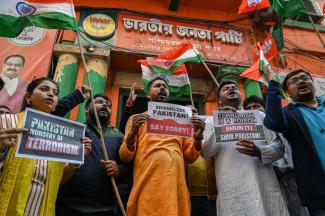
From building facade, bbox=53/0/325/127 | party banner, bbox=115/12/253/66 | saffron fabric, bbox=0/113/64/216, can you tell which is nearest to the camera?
saffron fabric, bbox=0/113/64/216

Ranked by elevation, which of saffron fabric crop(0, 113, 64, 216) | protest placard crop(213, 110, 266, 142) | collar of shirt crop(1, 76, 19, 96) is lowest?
saffron fabric crop(0, 113, 64, 216)

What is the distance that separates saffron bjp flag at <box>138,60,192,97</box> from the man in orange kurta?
1289 mm

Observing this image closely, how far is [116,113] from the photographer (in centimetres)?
533

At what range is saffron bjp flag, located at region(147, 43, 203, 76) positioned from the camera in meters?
4.05

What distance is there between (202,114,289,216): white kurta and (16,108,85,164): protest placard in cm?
114

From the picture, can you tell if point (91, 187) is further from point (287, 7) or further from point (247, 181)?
point (287, 7)

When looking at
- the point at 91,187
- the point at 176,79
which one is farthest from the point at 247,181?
the point at 176,79

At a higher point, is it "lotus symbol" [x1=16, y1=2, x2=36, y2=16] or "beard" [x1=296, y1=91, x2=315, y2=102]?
"lotus symbol" [x1=16, y1=2, x2=36, y2=16]

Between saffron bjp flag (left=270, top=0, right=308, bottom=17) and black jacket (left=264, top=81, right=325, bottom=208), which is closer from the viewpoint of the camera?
black jacket (left=264, top=81, right=325, bottom=208)

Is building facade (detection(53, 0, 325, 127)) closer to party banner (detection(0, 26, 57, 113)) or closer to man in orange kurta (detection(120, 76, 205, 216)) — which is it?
party banner (detection(0, 26, 57, 113))

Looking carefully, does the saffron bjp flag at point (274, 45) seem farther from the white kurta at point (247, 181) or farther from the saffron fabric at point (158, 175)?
the saffron fabric at point (158, 175)

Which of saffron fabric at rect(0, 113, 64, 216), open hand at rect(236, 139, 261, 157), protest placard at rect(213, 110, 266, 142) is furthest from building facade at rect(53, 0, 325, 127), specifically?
open hand at rect(236, 139, 261, 157)

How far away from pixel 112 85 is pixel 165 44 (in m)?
1.34

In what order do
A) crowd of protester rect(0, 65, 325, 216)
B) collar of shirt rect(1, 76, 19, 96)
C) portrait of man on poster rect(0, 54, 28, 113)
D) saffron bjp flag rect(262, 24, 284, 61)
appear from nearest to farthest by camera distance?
1. crowd of protester rect(0, 65, 325, 216)
2. portrait of man on poster rect(0, 54, 28, 113)
3. collar of shirt rect(1, 76, 19, 96)
4. saffron bjp flag rect(262, 24, 284, 61)
